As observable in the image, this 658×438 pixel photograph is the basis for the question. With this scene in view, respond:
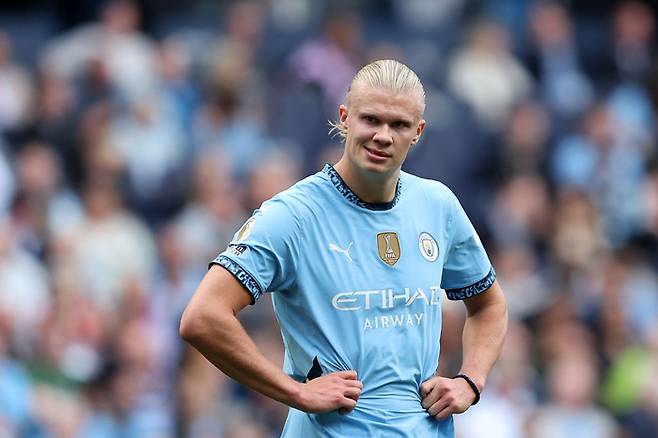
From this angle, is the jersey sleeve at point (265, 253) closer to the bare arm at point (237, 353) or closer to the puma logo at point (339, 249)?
the bare arm at point (237, 353)

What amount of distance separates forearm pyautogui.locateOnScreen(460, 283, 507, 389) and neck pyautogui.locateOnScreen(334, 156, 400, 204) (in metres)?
0.73

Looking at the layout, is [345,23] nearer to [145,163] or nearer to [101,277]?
[145,163]

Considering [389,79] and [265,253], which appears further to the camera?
[389,79]

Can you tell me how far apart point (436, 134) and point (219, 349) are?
8143 millimetres

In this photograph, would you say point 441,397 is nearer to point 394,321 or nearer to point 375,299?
point 394,321

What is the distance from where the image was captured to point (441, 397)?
5812 mm

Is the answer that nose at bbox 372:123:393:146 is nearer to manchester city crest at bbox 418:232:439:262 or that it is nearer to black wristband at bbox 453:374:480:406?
manchester city crest at bbox 418:232:439:262

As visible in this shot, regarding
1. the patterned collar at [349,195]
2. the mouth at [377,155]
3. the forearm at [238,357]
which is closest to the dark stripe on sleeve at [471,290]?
the patterned collar at [349,195]

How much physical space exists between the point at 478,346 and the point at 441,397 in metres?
0.47

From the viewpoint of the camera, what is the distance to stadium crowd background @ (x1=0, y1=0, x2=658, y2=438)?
10836 millimetres

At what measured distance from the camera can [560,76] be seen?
50.5 ft

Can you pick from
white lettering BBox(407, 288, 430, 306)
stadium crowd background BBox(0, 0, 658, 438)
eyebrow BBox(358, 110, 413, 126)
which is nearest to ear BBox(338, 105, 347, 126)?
eyebrow BBox(358, 110, 413, 126)

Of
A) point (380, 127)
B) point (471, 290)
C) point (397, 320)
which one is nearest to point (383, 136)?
point (380, 127)

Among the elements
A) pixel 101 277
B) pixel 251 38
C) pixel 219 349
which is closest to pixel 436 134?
pixel 251 38
